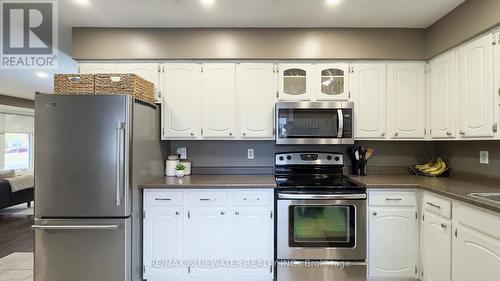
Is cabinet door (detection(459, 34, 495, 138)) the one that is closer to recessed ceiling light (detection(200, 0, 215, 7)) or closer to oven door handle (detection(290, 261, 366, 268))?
oven door handle (detection(290, 261, 366, 268))

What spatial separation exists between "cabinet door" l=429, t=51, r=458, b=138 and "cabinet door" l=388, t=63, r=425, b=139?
9 cm

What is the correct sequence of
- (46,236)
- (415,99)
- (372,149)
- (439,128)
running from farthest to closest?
(372,149) < (415,99) < (439,128) < (46,236)

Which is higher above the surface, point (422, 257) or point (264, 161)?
point (264, 161)

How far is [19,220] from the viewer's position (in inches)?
178

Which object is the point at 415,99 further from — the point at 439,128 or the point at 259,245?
the point at 259,245

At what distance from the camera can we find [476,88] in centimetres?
215

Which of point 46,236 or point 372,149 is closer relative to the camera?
point 46,236

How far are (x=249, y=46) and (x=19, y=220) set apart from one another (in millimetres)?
4801

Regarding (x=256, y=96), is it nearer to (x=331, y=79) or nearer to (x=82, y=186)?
(x=331, y=79)

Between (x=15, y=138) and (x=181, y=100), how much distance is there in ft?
23.7

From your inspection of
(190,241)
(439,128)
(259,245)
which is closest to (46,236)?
(190,241)

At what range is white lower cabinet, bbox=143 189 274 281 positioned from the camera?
2.38 meters

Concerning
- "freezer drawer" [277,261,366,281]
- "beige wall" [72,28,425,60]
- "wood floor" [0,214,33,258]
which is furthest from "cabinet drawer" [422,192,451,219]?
"wood floor" [0,214,33,258]

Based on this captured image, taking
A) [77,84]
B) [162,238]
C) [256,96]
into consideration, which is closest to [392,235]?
[256,96]
